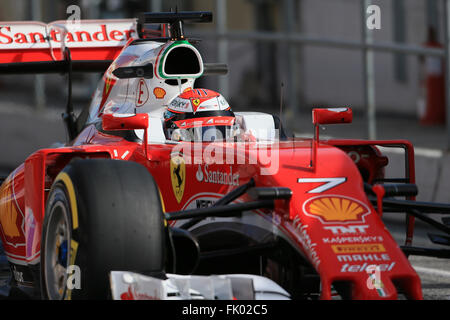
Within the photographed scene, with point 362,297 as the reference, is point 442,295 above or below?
below

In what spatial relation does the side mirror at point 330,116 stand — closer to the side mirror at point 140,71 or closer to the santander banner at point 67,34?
the side mirror at point 140,71

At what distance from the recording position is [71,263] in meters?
5.10

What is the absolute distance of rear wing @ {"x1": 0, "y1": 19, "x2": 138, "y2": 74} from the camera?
346 inches

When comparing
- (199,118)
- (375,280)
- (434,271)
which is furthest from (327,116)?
(434,271)

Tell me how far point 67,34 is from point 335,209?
173 inches

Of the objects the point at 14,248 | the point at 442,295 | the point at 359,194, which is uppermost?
the point at 359,194

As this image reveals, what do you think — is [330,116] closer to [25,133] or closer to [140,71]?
[140,71]

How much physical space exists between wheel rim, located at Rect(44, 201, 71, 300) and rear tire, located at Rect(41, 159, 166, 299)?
1.2 inches

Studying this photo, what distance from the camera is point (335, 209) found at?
17.4 feet
